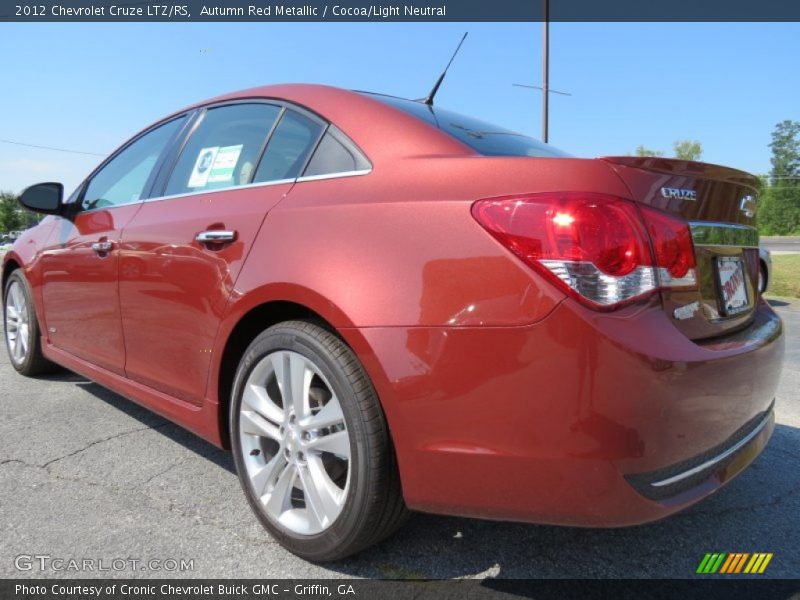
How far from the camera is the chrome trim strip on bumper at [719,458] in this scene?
1.52 m

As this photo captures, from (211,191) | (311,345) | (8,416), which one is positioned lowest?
(8,416)

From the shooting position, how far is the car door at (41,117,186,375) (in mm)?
2857

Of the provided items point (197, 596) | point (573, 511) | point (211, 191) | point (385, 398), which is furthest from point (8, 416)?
point (573, 511)

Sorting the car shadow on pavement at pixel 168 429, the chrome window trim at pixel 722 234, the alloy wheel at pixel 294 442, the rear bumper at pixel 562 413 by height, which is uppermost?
the chrome window trim at pixel 722 234

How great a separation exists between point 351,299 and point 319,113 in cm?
82

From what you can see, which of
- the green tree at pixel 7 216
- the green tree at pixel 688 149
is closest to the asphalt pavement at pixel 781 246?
the green tree at pixel 688 149

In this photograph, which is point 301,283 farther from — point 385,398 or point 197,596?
point 197,596

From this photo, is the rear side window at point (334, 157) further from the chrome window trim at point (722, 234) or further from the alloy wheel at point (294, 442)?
the chrome window trim at point (722, 234)

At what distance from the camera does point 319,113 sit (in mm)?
2145

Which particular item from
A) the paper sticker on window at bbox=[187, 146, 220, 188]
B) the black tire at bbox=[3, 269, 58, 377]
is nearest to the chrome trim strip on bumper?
the paper sticker on window at bbox=[187, 146, 220, 188]

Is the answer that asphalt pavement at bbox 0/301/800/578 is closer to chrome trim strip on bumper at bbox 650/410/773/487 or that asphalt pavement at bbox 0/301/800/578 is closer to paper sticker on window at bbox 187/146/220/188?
chrome trim strip on bumper at bbox 650/410/773/487

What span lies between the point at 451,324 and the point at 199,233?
1207 millimetres

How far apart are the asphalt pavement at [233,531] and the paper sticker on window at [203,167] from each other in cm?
126

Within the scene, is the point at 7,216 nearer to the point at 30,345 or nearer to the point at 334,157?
the point at 30,345
